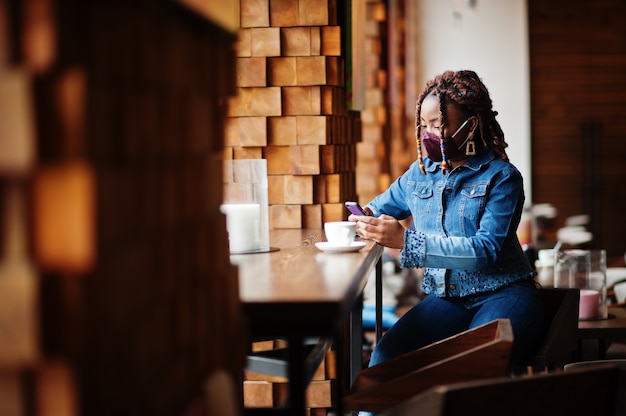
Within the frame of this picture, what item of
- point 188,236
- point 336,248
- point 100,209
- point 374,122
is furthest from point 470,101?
point 374,122

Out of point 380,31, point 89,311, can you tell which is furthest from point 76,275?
point 380,31

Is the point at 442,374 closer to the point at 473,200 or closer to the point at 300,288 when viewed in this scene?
the point at 300,288

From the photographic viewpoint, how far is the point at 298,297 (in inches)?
67.6

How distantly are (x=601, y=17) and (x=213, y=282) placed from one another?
9.29m

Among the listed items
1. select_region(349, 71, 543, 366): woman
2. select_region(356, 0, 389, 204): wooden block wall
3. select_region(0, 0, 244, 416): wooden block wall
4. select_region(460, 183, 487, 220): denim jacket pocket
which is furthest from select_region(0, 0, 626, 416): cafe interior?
select_region(356, 0, 389, 204): wooden block wall

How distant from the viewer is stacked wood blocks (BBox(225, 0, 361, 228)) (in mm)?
3564

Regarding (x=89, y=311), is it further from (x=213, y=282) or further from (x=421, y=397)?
(x=421, y=397)

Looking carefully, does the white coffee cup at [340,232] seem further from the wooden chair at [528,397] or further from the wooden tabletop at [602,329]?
the wooden tabletop at [602,329]

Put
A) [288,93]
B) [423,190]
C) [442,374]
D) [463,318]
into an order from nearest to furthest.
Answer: [442,374], [463,318], [423,190], [288,93]

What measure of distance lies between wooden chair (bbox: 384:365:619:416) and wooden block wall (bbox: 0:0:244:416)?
0.41 meters

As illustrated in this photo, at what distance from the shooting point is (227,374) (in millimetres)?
1690

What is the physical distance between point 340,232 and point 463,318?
652 mm

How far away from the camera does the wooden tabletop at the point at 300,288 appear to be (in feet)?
5.46

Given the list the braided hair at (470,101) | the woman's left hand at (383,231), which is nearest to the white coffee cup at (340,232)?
the woman's left hand at (383,231)
